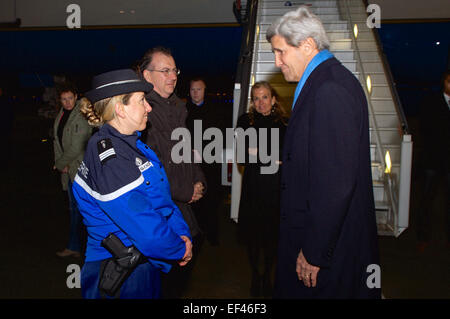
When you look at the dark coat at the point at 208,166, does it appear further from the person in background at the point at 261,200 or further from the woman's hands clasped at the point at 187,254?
the woman's hands clasped at the point at 187,254

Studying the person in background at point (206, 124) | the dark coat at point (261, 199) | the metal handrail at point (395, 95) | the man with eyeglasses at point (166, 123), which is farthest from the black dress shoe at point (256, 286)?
the metal handrail at point (395, 95)

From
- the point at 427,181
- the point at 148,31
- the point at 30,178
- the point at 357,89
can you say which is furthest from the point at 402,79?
the point at 357,89

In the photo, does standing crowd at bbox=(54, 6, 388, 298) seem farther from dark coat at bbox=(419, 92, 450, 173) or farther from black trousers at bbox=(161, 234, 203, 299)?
dark coat at bbox=(419, 92, 450, 173)

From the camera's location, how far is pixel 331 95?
161cm

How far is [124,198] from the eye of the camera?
5.13ft

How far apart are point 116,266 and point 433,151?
4.09m

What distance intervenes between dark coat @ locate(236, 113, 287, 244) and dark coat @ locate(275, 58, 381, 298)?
1403 mm

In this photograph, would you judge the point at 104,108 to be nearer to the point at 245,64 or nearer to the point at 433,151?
the point at 433,151

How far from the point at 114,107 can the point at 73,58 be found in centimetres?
2436

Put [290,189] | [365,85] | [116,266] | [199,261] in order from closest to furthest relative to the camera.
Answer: [116,266] < [290,189] < [199,261] < [365,85]

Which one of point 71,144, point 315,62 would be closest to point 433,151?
point 315,62

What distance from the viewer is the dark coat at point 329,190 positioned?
1.60 meters

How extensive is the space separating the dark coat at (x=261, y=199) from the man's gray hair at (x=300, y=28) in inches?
64.4

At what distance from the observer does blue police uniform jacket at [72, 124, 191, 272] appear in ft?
5.15
